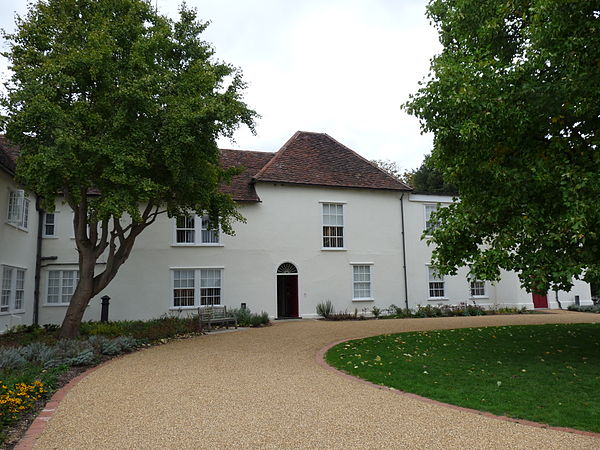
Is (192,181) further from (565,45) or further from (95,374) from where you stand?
(565,45)

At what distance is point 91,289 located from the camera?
1490 centimetres

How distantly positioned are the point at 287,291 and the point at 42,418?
16.8 m

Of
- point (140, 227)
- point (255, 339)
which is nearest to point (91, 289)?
point (140, 227)

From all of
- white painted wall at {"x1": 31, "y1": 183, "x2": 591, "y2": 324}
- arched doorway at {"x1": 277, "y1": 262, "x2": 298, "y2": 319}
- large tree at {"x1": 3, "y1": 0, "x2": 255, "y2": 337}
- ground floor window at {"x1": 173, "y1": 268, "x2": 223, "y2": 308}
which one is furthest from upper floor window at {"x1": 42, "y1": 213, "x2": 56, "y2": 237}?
arched doorway at {"x1": 277, "y1": 262, "x2": 298, "y2": 319}

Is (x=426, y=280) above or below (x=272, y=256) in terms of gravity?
below

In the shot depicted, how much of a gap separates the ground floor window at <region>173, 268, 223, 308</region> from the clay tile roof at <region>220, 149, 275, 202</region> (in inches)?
146

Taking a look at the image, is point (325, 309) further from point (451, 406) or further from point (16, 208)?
point (451, 406)

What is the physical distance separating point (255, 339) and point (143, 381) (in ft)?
20.3

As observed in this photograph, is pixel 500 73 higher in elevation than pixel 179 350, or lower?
higher

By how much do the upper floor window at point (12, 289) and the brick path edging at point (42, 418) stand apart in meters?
9.55

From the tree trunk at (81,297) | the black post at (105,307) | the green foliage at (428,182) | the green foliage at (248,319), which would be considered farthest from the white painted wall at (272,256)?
the green foliage at (428,182)

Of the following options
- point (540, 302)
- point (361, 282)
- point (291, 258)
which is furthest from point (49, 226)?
point (540, 302)

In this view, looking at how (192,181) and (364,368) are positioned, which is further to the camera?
(192,181)

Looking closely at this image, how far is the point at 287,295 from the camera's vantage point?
23109 mm
